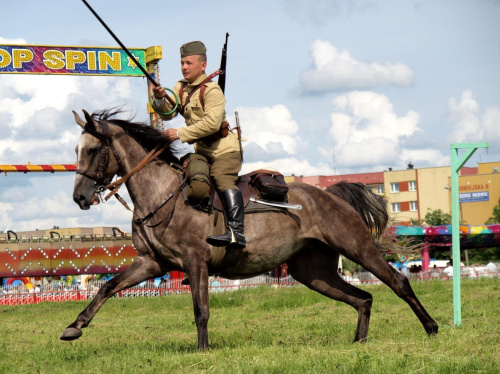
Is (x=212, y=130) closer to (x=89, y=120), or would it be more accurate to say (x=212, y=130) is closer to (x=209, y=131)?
(x=209, y=131)

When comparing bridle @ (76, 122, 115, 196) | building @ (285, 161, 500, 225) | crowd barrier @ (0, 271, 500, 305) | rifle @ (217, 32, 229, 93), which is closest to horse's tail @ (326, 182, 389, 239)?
rifle @ (217, 32, 229, 93)

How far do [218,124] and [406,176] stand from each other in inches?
3980

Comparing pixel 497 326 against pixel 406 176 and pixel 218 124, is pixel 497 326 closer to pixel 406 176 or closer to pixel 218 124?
pixel 218 124

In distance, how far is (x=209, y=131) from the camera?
819 centimetres

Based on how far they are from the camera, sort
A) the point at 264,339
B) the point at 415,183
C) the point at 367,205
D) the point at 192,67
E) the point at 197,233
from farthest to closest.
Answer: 1. the point at 415,183
2. the point at 367,205
3. the point at 264,339
4. the point at 192,67
5. the point at 197,233

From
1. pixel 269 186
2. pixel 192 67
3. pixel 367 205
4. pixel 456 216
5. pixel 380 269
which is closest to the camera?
pixel 192 67

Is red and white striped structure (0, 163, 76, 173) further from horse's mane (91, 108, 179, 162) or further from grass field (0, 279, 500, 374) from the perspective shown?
horse's mane (91, 108, 179, 162)

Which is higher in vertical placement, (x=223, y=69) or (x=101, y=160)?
(x=223, y=69)

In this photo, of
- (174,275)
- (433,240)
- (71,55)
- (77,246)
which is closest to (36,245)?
(77,246)

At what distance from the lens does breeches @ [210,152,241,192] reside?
830 cm

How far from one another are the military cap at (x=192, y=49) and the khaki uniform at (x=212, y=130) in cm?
29

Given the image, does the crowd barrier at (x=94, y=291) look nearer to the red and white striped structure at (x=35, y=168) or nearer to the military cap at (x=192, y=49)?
the red and white striped structure at (x=35, y=168)

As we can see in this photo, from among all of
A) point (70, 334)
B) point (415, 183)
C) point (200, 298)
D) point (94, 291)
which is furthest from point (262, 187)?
point (415, 183)

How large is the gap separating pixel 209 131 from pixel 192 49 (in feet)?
3.44
